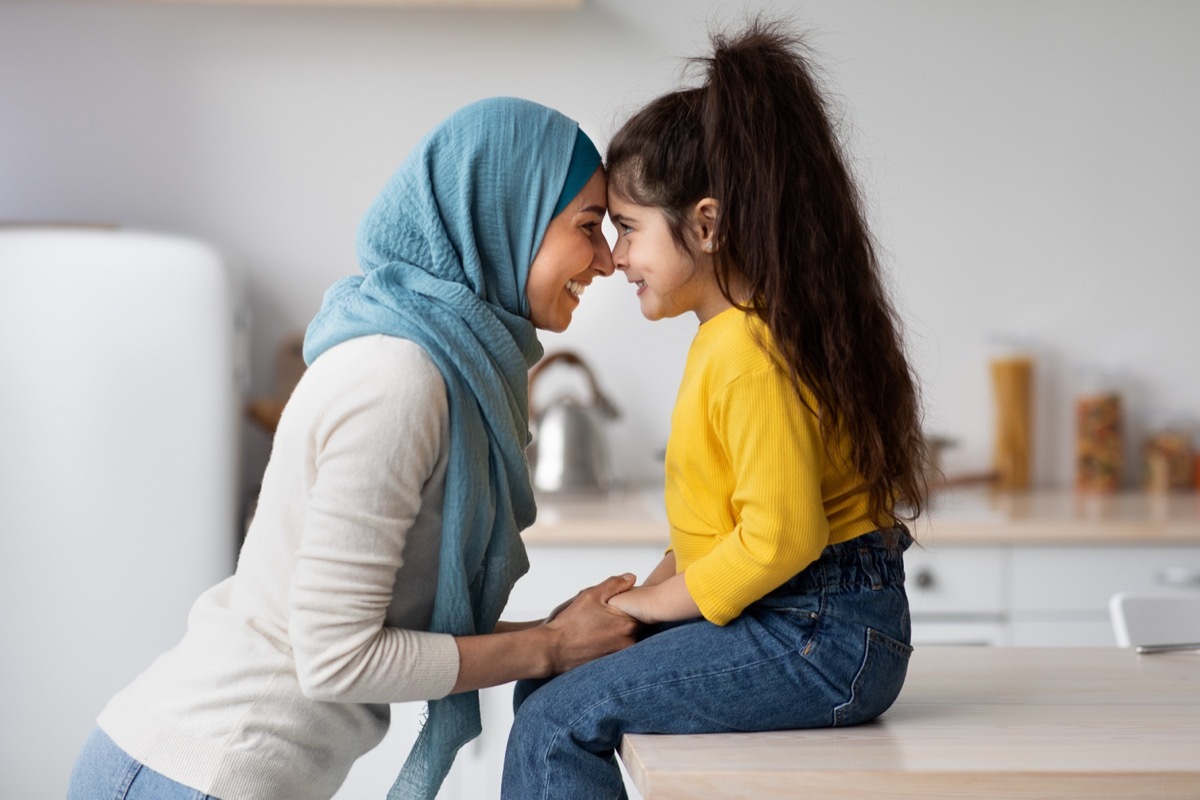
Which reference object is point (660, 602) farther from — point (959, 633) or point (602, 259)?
point (959, 633)

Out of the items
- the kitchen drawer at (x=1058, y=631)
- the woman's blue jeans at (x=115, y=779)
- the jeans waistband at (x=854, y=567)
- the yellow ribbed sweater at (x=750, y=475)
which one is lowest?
the kitchen drawer at (x=1058, y=631)

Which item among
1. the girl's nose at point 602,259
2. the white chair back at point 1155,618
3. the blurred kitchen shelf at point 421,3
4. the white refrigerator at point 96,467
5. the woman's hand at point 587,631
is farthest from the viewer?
the blurred kitchen shelf at point 421,3

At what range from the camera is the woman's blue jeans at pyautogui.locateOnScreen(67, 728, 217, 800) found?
1180mm

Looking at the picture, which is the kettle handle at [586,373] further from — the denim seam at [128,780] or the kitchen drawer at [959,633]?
the denim seam at [128,780]

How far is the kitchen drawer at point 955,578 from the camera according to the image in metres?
2.50

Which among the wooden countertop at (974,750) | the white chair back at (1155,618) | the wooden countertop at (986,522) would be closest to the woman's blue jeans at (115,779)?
the wooden countertop at (974,750)

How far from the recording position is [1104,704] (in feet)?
4.18

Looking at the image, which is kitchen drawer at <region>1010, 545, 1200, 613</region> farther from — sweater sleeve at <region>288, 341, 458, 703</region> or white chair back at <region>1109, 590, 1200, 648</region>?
sweater sleeve at <region>288, 341, 458, 703</region>

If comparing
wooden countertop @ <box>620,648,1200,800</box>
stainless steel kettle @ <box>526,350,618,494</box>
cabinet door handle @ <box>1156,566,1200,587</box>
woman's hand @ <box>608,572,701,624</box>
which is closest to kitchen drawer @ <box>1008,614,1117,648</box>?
cabinet door handle @ <box>1156,566,1200,587</box>

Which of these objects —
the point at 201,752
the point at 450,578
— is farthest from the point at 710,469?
the point at 201,752

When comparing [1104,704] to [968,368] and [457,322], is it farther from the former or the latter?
[968,368]

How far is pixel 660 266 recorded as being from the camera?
4.41ft

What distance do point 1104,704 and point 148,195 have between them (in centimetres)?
232

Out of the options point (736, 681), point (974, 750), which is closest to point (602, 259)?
point (736, 681)
